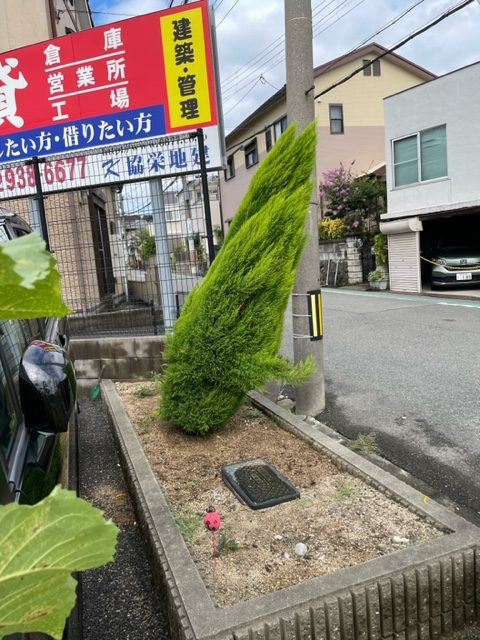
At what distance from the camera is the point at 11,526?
1.50 feet

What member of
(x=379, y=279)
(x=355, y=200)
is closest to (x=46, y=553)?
(x=379, y=279)

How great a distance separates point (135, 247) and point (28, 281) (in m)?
5.85

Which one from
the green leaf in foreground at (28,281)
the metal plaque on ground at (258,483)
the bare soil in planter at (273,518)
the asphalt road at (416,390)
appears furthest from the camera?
the asphalt road at (416,390)

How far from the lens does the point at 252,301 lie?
11.4 feet

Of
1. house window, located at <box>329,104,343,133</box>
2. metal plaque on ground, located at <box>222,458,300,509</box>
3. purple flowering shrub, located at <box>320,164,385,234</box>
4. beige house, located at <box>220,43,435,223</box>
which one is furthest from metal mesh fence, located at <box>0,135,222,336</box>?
house window, located at <box>329,104,343,133</box>

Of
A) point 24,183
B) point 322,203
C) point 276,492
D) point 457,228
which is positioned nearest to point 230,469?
point 276,492

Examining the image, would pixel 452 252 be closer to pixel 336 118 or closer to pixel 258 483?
pixel 336 118

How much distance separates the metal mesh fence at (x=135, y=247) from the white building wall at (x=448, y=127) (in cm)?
932

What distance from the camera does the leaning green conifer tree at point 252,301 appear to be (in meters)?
3.42

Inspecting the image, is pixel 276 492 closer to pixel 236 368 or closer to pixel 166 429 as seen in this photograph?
pixel 236 368

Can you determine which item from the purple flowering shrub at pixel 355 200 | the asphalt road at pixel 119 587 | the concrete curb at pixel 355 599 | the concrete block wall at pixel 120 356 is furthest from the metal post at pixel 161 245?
the purple flowering shrub at pixel 355 200

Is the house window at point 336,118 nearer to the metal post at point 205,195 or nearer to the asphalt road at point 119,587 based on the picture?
the metal post at point 205,195

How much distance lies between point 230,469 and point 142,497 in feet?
2.01

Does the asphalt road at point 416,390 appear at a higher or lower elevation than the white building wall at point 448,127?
lower
